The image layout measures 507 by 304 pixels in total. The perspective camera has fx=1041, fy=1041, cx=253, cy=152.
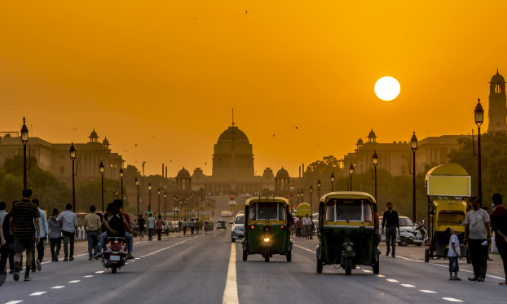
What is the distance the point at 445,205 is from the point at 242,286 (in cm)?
1398

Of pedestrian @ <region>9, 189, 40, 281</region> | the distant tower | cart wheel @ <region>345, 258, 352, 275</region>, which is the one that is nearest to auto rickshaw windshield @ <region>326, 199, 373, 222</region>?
cart wheel @ <region>345, 258, 352, 275</region>

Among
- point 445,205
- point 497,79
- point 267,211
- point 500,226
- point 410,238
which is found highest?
point 497,79

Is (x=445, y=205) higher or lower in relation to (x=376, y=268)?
higher

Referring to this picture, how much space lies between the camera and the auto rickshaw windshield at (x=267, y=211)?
33156mm

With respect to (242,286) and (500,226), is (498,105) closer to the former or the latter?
(500,226)

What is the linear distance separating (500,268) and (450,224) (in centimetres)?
339

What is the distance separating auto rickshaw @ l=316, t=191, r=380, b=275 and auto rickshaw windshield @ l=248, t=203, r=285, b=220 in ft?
24.2

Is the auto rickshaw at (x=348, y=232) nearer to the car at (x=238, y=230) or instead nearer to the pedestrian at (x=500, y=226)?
the pedestrian at (x=500, y=226)

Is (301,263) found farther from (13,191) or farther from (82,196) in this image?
(82,196)

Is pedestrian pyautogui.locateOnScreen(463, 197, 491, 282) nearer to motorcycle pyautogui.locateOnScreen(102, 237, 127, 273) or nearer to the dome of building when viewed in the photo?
motorcycle pyautogui.locateOnScreen(102, 237, 127, 273)

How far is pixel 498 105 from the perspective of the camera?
199 metres

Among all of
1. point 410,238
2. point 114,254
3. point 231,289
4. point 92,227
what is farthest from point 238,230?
point 231,289

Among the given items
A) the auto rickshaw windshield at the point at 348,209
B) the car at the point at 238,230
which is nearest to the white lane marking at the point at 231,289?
the auto rickshaw windshield at the point at 348,209

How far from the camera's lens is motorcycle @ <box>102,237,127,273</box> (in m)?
25.6
